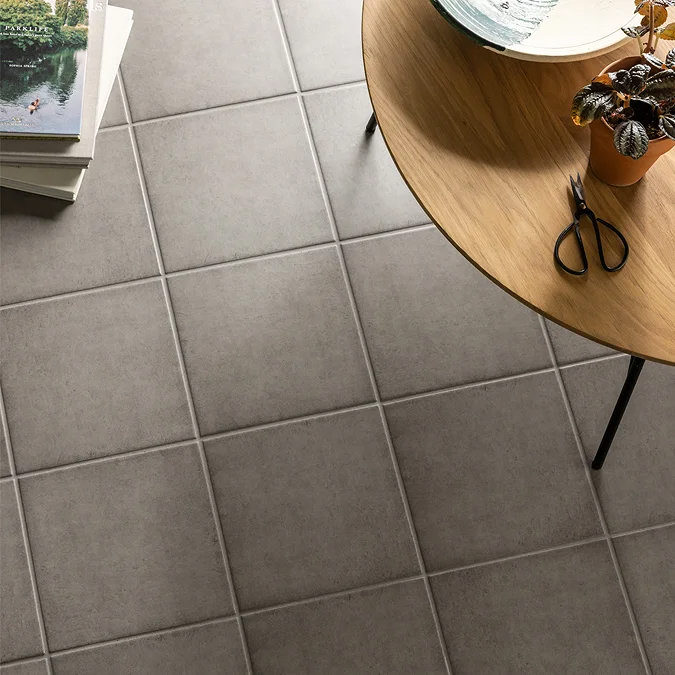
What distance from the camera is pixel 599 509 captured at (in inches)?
59.2

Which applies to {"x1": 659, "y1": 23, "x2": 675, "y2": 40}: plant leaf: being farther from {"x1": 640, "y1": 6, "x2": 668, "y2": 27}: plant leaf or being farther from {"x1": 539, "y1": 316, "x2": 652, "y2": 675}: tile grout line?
{"x1": 539, "y1": 316, "x2": 652, "y2": 675}: tile grout line

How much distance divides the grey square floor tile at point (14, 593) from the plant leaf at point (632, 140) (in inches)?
46.1

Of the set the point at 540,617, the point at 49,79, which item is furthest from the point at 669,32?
the point at 49,79

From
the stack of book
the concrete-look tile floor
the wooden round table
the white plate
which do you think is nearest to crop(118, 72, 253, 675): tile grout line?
the concrete-look tile floor

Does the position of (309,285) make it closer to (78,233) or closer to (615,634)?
(78,233)

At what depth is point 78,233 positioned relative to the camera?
1.61 m

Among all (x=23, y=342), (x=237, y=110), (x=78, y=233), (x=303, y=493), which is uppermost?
(x=237, y=110)

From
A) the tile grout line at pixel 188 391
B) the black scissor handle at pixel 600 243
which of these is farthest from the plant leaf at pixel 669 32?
the tile grout line at pixel 188 391

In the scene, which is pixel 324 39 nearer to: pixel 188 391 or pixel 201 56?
pixel 201 56

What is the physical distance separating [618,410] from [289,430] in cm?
58

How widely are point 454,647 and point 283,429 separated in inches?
19.1

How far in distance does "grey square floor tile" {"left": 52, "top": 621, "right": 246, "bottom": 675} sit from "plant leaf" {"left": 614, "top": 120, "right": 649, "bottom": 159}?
3.32ft

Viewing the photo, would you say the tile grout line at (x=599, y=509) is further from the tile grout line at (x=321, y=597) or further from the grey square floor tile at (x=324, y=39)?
the grey square floor tile at (x=324, y=39)

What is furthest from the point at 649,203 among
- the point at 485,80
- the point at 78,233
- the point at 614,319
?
the point at 78,233
